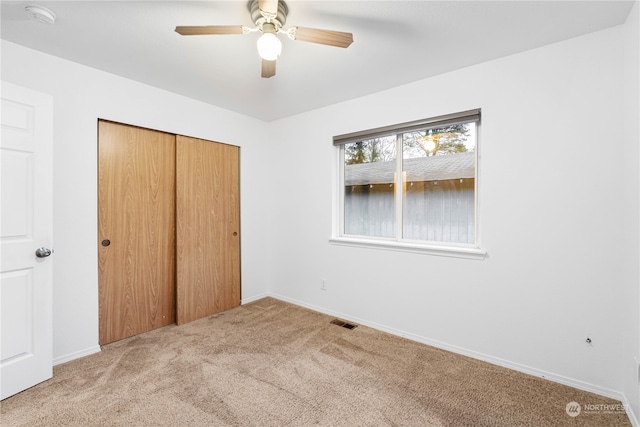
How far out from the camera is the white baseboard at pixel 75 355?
7.39 feet

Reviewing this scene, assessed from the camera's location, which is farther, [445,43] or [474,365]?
[474,365]

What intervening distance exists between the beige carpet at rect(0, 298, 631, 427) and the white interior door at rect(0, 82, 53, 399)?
9.7 inches

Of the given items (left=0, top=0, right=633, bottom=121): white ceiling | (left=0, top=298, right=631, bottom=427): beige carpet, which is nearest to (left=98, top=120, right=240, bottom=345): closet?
(left=0, top=298, right=631, bottom=427): beige carpet

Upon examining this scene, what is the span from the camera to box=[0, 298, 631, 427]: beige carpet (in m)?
1.69

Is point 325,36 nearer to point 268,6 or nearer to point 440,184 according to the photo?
point 268,6

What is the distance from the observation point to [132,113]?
2682mm

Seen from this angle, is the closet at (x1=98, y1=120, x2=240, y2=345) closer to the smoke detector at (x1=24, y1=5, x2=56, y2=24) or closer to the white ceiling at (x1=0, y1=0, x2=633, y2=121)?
the white ceiling at (x1=0, y1=0, x2=633, y2=121)

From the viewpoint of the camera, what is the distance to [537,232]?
2.12 m

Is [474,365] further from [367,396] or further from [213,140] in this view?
[213,140]

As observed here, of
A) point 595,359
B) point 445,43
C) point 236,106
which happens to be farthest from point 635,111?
point 236,106

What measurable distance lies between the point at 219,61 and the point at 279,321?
2.60m

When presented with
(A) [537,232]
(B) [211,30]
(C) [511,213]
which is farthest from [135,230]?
(A) [537,232]

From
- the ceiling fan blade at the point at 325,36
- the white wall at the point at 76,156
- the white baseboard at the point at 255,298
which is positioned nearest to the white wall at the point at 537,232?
the ceiling fan blade at the point at 325,36

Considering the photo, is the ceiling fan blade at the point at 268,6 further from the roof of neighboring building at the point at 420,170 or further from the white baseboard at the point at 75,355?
the white baseboard at the point at 75,355
